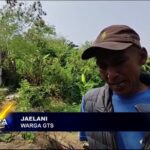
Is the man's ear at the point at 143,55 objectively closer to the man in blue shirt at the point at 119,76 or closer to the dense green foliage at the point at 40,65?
the man in blue shirt at the point at 119,76

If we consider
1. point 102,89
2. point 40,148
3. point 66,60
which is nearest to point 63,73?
point 66,60

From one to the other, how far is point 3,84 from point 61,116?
1365 cm

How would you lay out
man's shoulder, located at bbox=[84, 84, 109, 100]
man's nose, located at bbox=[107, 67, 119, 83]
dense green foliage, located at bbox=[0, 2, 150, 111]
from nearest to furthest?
man's nose, located at bbox=[107, 67, 119, 83] < man's shoulder, located at bbox=[84, 84, 109, 100] < dense green foliage, located at bbox=[0, 2, 150, 111]

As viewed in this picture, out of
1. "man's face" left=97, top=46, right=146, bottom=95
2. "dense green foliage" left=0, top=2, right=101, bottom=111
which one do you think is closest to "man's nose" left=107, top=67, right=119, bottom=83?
"man's face" left=97, top=46, right=146, bottom=95

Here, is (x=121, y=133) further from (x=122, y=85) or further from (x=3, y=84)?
(x=3, y=84)

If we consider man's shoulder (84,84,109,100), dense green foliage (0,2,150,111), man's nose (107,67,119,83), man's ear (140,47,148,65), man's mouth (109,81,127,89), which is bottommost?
dense green foliage (0,2,150,111)

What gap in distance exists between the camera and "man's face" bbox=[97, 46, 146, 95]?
1709 mm

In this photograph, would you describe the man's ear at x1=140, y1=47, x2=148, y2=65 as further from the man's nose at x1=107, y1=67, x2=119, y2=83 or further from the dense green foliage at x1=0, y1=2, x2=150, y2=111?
the dense green foliage at x1=0, y1=2, x2=150, y2=111

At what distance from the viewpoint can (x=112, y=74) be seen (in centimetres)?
170

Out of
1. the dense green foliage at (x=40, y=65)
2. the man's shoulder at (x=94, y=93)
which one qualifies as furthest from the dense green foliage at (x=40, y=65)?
the man's shoulder at (x=94, y=93)

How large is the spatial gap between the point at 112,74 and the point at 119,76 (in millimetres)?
26

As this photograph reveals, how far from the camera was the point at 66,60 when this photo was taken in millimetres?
14805

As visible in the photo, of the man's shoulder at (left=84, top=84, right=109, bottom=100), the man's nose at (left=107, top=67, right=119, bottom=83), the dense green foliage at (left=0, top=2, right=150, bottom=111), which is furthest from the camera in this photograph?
the dense green foliage at (left=0, top=2, right=150, bottom=111)

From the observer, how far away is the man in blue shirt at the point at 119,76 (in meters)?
1.71
